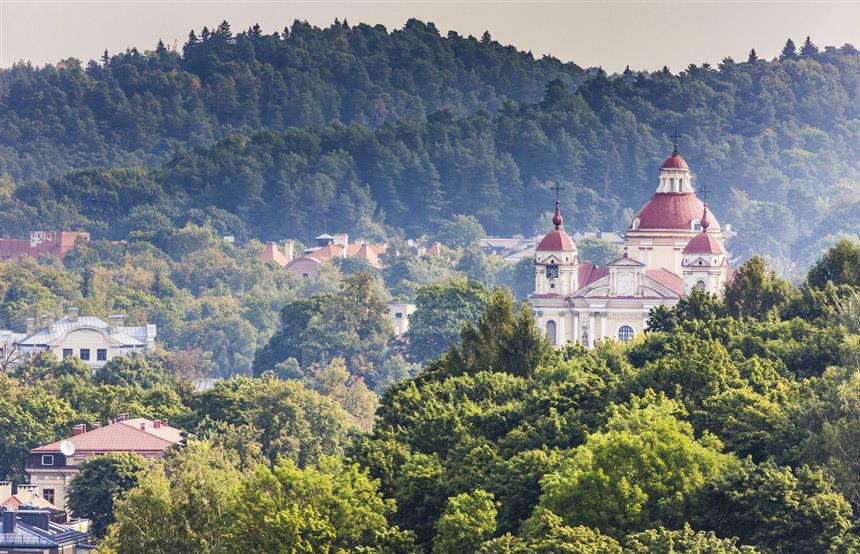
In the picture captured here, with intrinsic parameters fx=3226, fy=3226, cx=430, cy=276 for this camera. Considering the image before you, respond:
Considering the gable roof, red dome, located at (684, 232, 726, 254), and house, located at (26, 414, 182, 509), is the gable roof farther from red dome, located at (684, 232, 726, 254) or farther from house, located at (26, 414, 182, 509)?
red dome, located at (684, 232, 726, 254)

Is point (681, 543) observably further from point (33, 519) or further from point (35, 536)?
point (33, 519)

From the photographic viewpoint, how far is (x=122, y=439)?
83062mm

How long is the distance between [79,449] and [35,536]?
12.0m

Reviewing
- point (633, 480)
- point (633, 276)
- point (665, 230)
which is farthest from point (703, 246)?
point (633, 480)

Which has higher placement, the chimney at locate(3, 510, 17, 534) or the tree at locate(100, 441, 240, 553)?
the chimney at locate(3, 510, 17, 534)

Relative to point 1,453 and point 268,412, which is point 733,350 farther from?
point 1,453

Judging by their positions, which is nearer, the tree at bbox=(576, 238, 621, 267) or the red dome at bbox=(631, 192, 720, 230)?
the red dome at bbox=(631, 192, 720, 230)

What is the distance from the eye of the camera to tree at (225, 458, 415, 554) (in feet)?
169

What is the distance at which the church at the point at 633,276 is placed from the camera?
10838 centimetres

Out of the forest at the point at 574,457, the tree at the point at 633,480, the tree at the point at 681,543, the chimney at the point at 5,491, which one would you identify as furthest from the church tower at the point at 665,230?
the tree at the point at 681,543

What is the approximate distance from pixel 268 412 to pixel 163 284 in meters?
88.2

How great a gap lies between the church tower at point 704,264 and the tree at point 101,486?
35.9 metres

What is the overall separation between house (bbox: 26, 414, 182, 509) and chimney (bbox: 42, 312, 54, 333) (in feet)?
171

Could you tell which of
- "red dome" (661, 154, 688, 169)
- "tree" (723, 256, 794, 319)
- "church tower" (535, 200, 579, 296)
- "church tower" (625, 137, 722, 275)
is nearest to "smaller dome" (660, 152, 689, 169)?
"red dome" (661, 154, 688, 169)
